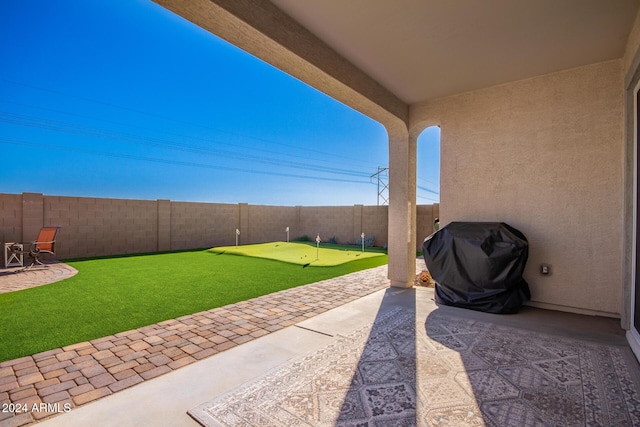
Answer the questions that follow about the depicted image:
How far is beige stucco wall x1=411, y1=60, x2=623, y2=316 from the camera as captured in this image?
3.71 m

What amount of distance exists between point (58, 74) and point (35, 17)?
303cm

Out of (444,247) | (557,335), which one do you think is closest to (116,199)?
(444,247)

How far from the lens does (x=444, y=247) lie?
4.25m

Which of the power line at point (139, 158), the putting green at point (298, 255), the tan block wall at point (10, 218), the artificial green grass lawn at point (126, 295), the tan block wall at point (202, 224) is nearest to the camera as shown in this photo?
the artificial green grass lawn at point (126, 295)

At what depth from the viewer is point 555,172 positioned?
4023mm

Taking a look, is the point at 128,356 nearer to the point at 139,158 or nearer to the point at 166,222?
the point at 166,222

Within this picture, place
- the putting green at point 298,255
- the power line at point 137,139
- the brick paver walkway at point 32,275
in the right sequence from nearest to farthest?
the brick paver walkway at point 32,275 → the putting green at point 298,255 → the power line at point 137,139

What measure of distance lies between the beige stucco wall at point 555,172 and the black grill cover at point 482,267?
410 millimetres

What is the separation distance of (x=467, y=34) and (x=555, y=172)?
7.47 ft

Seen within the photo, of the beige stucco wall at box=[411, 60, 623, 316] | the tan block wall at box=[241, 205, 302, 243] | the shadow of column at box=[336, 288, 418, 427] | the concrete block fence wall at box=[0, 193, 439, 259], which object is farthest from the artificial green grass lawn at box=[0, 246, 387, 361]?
the tan block wall at box=[241, 205, 302, 243]

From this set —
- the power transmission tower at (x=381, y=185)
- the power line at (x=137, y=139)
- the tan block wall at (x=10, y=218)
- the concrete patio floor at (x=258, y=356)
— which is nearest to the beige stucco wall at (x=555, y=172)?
the concrete patio floor at (x=258, y=356)

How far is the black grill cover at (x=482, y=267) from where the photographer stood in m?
3.79

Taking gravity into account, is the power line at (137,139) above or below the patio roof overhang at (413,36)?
above

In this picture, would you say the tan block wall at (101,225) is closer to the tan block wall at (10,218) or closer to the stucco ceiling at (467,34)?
the tan block wall at (10,218)
